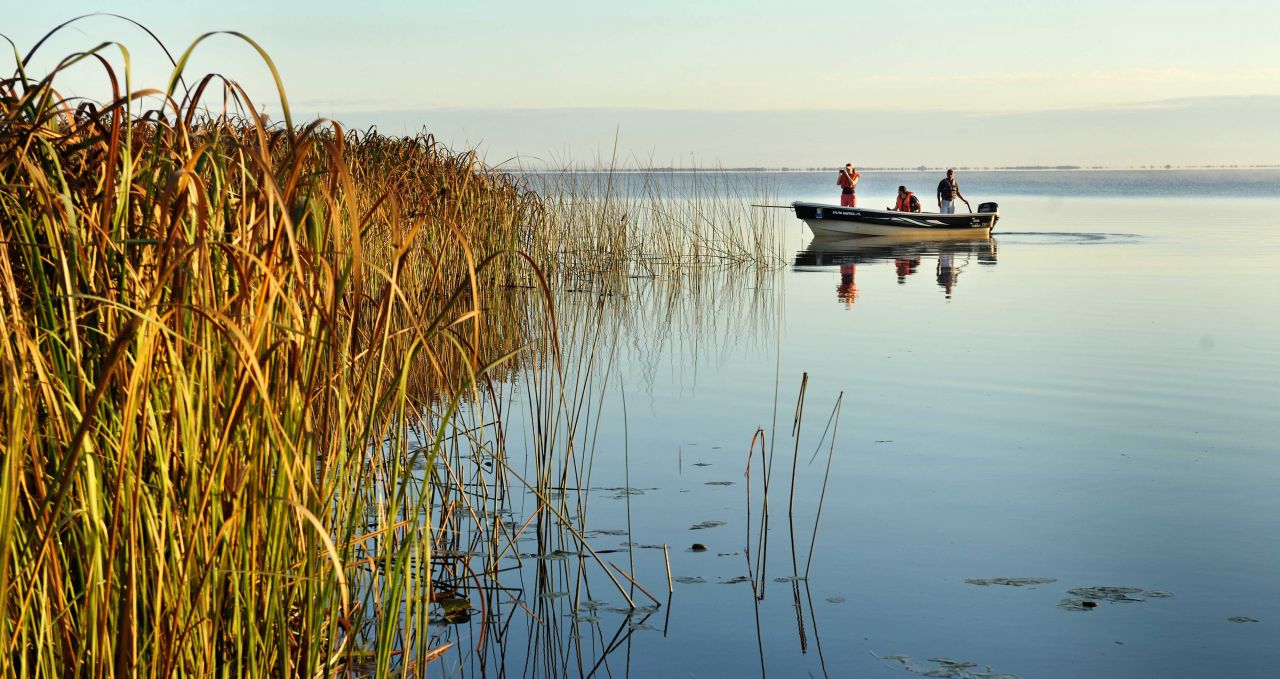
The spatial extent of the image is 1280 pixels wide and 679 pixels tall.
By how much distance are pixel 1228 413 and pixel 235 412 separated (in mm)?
7128

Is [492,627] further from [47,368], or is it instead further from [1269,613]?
[1269,613]

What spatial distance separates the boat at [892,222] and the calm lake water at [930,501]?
11.0 meters

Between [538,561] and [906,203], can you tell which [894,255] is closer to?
[906,203]

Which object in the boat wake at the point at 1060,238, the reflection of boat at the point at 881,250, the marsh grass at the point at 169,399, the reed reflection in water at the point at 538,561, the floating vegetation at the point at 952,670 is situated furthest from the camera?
the boat wake at the point at 1060,238

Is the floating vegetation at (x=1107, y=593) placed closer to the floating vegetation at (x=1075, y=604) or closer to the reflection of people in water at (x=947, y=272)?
the floating vegetation at (x=1075, y=604)

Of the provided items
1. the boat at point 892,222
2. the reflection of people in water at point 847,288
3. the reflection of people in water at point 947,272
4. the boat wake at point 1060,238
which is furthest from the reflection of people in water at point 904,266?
the boat wake at point 1060,238

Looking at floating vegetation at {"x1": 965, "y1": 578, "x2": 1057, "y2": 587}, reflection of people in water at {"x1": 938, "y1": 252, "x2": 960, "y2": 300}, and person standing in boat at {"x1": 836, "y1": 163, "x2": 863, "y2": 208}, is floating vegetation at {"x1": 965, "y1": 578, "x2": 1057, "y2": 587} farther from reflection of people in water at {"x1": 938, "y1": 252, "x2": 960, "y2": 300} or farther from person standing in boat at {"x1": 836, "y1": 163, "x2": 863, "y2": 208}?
person standing in boat at {"x1": 836, "y1": 163, "x2": 863, "y2": 208}

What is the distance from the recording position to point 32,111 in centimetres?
256

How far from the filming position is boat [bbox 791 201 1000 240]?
78.9 feet

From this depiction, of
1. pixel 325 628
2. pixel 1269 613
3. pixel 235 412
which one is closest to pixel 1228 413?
pixel 1269 613

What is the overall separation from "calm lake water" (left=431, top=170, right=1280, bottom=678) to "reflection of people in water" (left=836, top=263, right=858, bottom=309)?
1.83m

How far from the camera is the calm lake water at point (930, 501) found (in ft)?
13.6

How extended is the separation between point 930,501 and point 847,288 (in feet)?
35.2

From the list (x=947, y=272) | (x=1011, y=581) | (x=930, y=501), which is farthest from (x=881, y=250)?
(x=1011, y=581)
